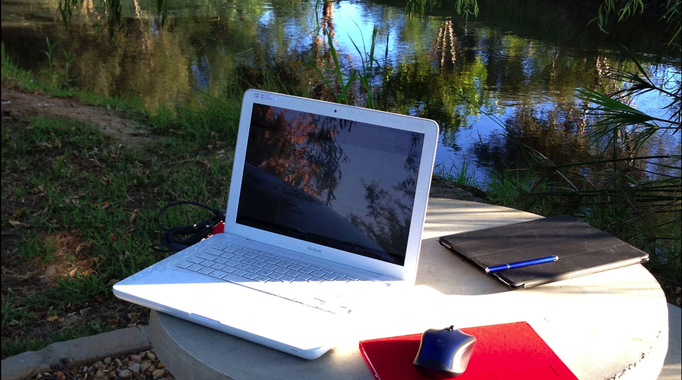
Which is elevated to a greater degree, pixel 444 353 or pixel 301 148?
pixel 301 148

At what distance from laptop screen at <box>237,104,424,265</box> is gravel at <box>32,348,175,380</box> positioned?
926 millimetres

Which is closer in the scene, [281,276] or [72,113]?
[281,276]

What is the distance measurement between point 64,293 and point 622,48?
255 centimetres

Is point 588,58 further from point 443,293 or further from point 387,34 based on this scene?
point 443,293

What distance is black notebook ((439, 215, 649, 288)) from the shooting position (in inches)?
38.9

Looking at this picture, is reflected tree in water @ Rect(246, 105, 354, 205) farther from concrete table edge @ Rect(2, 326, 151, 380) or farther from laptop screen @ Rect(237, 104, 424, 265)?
concrete table edge @ Rect(2, 326, 151, 380)

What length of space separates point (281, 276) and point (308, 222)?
120 millimetres

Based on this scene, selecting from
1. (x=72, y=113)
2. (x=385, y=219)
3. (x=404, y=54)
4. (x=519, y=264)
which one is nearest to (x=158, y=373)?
(x=385, y=219)

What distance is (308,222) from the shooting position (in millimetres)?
1024

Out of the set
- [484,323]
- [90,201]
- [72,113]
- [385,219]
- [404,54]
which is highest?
[404,54]

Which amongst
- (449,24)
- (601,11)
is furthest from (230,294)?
(601,11)

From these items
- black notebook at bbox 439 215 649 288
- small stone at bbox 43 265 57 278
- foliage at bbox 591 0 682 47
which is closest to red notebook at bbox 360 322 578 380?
black notebook at bbox 439 215 649 288

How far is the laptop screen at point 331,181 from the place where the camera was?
38.2 inches

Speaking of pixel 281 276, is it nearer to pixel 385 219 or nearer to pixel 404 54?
pixel 385 219
